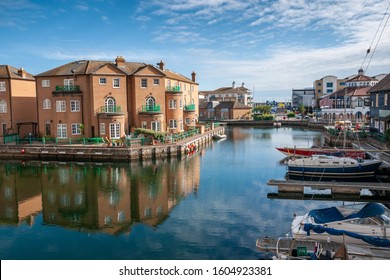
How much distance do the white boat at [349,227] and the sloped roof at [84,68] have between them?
113 feet

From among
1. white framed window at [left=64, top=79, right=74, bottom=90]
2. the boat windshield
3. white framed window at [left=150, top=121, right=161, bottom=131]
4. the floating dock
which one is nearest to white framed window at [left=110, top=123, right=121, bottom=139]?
white framed window at [left=150, top=121, right=161, bottom=131]

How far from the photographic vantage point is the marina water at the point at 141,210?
52.6ft

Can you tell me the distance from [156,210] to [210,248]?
6766 millimetres

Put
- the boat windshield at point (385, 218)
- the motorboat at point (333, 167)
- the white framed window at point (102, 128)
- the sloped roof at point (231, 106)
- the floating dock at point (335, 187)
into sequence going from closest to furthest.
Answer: the boat windshield at point (385, 218)
the floating dock at point (335, 187)
the motorboat at point (333, 167)
the white framed window at point (102, 128)
the sloped roof at point (231, 106)

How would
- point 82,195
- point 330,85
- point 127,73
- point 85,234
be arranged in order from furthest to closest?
1. point 330,85
2. point 127,73
3. point 82,195
4. point 85,234

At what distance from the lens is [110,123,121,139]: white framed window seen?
141ft

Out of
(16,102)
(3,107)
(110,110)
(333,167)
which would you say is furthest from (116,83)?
(333,167)

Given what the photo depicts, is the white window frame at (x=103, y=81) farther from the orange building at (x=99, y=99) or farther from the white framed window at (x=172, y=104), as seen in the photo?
the white framed window at (x=172, y=104)

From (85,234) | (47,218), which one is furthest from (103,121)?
(85,234)

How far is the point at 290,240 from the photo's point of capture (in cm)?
1484

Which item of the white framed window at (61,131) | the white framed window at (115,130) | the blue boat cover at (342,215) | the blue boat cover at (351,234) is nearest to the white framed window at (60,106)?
the white framed window at (61,131)

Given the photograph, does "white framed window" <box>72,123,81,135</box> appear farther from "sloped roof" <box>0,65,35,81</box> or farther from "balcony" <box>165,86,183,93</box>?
"balcony" <box>165,86,183,93</box>

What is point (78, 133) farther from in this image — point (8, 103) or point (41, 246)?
point (41, 246)

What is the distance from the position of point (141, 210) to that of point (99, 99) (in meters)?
25.1
